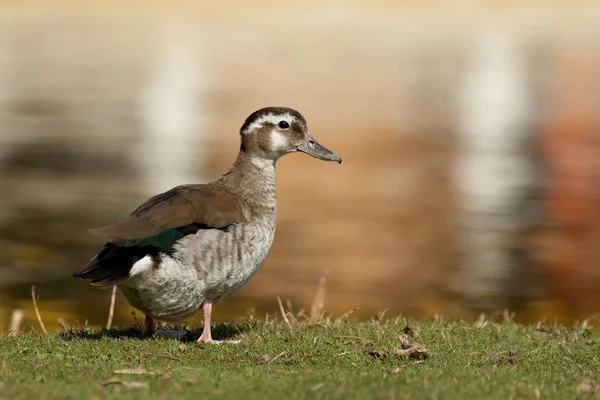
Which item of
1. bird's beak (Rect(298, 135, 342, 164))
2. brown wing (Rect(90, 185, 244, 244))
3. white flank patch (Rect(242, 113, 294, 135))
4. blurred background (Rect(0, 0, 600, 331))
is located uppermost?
white flank patch (Rect(242, 113, 294, 135))

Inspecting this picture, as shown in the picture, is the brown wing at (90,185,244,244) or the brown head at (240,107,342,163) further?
the brown head at (240,107,342,163)

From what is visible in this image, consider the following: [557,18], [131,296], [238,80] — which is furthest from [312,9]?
[131,296]

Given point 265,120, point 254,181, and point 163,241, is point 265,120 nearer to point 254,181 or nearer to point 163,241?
point 254,181

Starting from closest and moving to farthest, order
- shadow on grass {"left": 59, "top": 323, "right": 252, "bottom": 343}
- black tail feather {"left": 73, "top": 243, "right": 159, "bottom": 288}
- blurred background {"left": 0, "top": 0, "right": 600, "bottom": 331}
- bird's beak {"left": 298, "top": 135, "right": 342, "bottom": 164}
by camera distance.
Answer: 1. black tail feather {"left": 73, "top": 243, "right": 159, "bottom": 288}
2. shadow on grass {"left": 59, "top": 323, "right": 252, "bottom": 343}
3. bird's beak {"left": 298, "top": 135, "right": 342, "bottom": 164}
4. blurred background {"left": 0, "top": 0, "right": 600, "bottom": 331}

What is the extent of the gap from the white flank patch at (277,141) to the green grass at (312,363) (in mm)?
1771

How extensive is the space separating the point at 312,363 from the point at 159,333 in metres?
1.89

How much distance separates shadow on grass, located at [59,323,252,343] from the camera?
976 cm

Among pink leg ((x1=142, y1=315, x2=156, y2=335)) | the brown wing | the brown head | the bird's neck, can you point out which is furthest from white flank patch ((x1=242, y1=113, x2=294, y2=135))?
pink leg ((x1=142, y1=315, x2=156, y2=335))

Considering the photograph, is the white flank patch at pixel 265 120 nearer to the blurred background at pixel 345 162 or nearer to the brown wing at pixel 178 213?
the brown wing at pixel 178 213

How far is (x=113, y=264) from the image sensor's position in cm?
919

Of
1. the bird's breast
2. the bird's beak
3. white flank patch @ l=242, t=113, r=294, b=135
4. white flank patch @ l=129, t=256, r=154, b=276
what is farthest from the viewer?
the bird's beak

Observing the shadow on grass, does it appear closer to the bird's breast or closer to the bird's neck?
the bird's breast

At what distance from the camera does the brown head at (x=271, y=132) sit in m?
11.0

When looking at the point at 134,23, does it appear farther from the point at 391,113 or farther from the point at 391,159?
the point at 391,159
